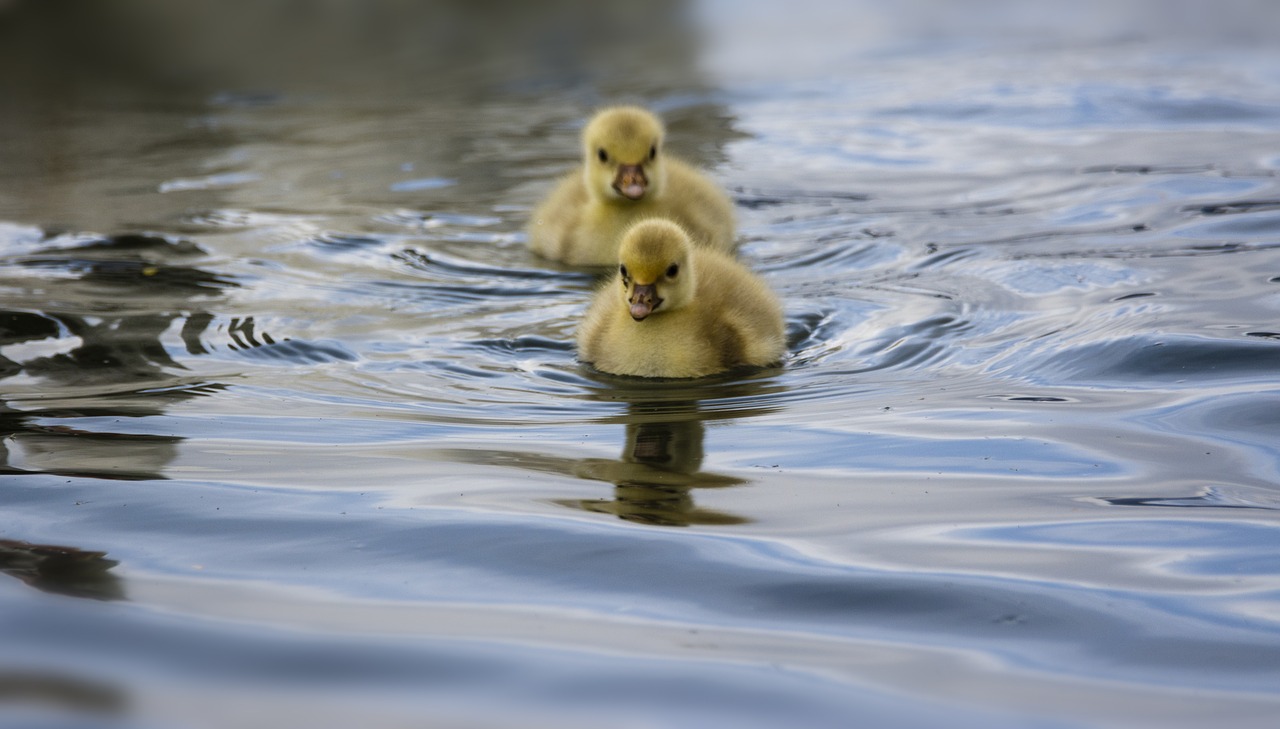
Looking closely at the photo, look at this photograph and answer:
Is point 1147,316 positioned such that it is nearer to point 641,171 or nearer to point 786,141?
point 641,171

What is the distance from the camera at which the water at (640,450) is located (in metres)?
→ 2.74

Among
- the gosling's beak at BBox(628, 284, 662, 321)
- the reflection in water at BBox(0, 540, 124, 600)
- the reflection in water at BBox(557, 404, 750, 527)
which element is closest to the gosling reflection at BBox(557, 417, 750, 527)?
the reflection in water at BBox(557, 404, 750, 527)

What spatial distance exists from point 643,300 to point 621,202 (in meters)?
2.21

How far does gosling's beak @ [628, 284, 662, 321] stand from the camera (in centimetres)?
512

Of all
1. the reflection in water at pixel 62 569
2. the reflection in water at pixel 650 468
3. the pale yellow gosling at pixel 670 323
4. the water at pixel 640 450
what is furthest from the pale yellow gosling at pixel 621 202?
the reflection in water at pixel 62 569

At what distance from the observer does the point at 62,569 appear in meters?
3.21

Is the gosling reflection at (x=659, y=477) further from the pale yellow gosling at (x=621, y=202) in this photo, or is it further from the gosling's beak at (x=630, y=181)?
the pale yellow gosling at (x=621, y=202)

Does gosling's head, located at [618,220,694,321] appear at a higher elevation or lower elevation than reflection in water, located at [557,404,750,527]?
higher

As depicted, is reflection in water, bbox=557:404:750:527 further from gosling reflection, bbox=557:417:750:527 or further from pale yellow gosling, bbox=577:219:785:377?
pale yellow gosling, bbox=577:219:785:377

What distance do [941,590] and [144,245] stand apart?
4.88m

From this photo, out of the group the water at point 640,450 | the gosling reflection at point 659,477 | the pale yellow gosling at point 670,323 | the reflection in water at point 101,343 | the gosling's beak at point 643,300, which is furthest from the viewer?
the pale yellow gosling at point 670,323

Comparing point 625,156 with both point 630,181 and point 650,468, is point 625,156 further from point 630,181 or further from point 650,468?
point 650,468

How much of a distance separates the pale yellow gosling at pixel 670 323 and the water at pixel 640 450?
0.14m

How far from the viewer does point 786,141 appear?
10.4m
